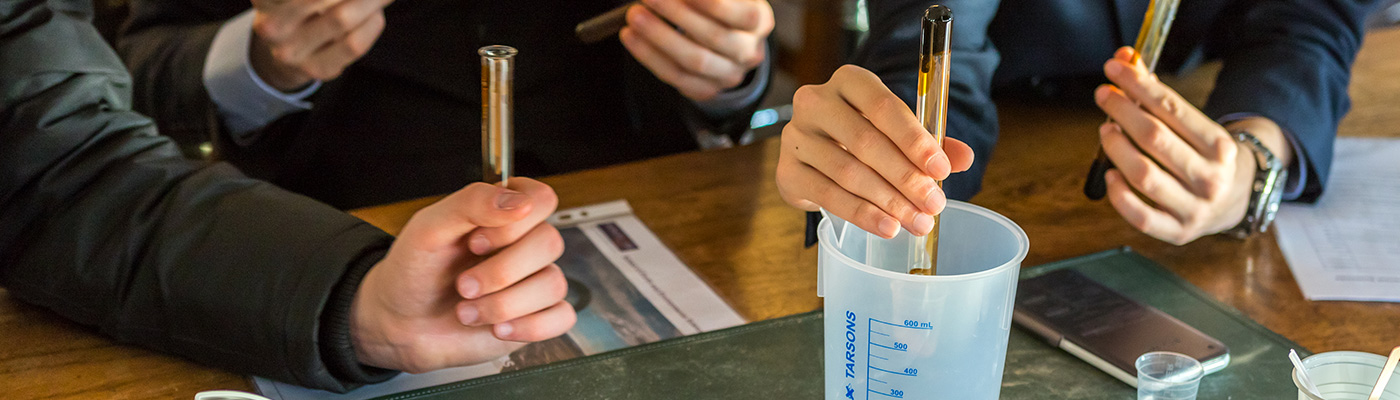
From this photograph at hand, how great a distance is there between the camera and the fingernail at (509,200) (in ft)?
1.92

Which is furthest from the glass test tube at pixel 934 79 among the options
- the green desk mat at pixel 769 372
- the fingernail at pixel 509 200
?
the fingernail at pixel 509 200

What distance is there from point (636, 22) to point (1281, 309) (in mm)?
560

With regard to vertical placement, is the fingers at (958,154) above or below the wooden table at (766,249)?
above

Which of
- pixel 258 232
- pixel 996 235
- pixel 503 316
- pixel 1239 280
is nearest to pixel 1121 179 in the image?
pixel 1239 280

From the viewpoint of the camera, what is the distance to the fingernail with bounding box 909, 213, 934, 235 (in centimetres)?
53

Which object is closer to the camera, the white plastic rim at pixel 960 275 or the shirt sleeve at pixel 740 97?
the white plastic rim at pixel 960 275

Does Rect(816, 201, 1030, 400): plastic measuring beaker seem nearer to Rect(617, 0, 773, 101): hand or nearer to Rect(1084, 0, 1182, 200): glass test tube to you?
Rect(1084, 0, 1182, 200): glass test tube

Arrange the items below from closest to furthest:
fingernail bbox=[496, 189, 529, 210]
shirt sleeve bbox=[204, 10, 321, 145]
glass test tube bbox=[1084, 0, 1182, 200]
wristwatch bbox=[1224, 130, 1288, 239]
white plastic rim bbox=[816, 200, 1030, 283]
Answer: white plastic rim bbox=[816, 200, 1030, 283] < fingernail bbox=[496, 189, 529, 210] < glass test tube bbox=[1084, 0, 1182, 200] < wristwatch bbox=[1224, 130, 1288, 239] < shirt sleeve bbox=[204, 10, 321, 145]

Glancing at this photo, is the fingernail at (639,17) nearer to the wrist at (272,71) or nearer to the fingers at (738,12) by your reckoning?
the fingers at (738,12)

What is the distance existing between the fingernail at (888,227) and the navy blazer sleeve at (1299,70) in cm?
59

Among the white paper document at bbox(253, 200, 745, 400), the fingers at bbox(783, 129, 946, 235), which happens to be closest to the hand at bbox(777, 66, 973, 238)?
the fingers at bbox(783, 129, 946, 235)

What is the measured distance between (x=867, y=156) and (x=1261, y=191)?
483mm

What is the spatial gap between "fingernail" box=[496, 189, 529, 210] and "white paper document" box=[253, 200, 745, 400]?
12 centimetres

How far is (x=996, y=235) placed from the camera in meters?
0.54
